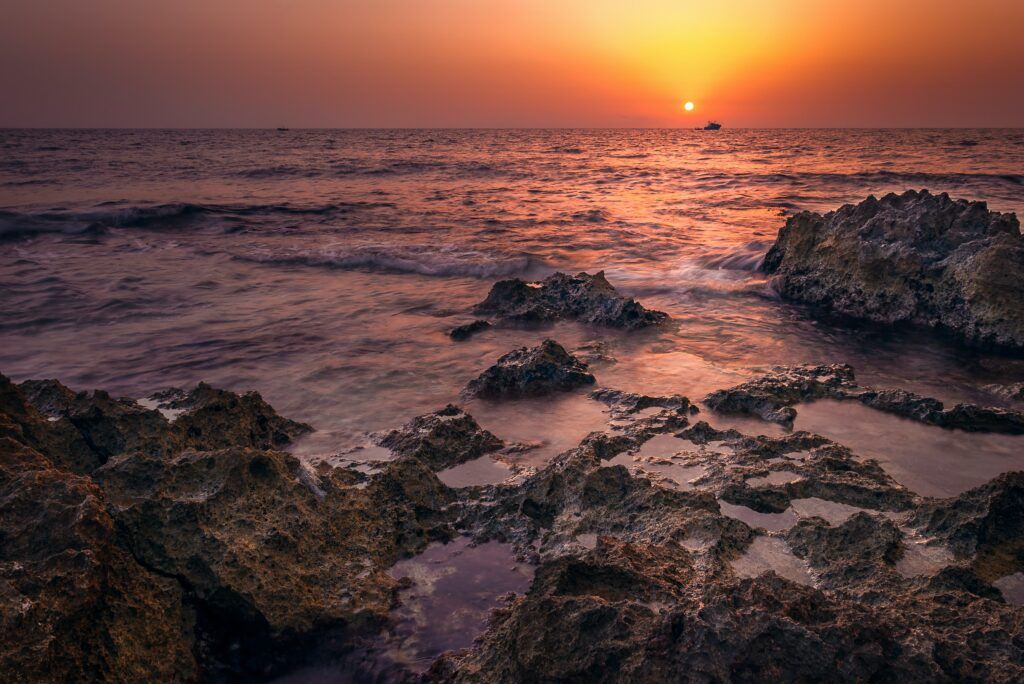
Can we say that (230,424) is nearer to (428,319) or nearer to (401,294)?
(428,319)

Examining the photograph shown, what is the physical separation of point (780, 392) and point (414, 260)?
918cm

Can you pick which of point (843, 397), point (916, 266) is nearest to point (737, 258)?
point (916, 266)

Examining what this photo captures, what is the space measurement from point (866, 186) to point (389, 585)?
93.0ft

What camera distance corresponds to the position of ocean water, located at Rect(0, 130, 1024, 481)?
578 centimetres

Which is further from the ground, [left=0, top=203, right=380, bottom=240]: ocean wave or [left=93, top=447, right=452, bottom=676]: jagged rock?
[left=0, top=203, right=380, bottom=240]: ocean wave

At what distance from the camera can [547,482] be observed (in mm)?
3645

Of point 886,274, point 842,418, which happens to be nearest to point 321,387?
point 842,418

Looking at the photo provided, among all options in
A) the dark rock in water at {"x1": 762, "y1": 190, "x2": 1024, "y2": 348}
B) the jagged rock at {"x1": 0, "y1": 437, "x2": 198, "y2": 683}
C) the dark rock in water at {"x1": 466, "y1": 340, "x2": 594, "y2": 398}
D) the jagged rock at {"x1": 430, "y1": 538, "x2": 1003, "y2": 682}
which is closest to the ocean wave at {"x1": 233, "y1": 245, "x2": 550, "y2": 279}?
the dark rock in water at {"x1": 762, "y1": 190, "x2": 1024, "y2": 348}

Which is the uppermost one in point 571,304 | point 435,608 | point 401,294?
point 571,304

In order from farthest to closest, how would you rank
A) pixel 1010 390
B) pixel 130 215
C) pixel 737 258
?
1. pixel 130 215
2. pixel 737 258
3. pixel 1010 390

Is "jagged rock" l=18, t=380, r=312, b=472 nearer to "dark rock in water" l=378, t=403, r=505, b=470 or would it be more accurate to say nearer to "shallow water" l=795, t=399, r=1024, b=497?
"dark rock in water" l=378, t=403, r=505, b=470

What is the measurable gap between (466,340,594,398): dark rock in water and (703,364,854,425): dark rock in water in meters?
1.22

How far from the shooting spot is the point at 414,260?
12977 millimetres

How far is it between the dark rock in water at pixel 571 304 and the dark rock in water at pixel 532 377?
81.0 inches
